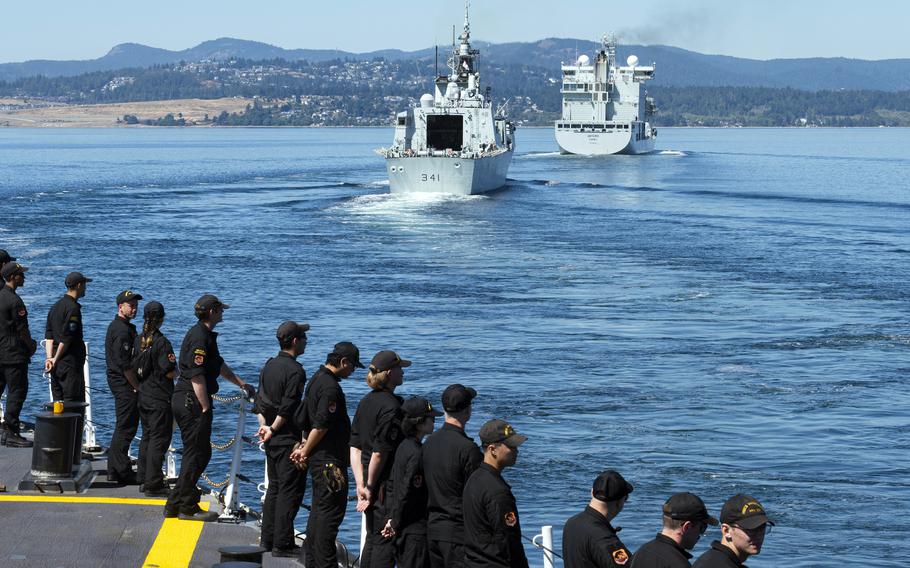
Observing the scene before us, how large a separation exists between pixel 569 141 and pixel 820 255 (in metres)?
92.8

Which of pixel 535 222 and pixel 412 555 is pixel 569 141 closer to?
pixel 535 222

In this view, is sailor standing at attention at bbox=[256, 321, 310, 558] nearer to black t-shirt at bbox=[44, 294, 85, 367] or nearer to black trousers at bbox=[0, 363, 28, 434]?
black t-shirt at bbox=[44, 294, 85, 367]

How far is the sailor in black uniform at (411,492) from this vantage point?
934cm

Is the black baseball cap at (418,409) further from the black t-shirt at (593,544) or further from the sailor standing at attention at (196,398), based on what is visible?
the sailor standing at attention at (196,398)

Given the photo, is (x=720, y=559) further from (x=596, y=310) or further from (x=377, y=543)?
(x=596, y=310)

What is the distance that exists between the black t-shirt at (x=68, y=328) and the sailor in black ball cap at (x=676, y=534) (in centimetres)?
817

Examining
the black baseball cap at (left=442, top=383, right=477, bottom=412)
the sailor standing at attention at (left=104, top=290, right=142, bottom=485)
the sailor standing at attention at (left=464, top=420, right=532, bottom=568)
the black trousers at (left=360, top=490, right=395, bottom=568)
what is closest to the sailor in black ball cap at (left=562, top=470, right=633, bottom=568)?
the sailor standing at attention at (left=464, top=420, right=532, bottom=568)

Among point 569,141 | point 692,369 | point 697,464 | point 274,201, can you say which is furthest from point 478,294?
point 569,141

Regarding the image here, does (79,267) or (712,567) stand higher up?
(712,567)

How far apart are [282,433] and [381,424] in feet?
5.57

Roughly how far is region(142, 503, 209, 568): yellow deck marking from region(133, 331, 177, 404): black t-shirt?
1.28 meters

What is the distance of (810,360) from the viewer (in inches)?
1272

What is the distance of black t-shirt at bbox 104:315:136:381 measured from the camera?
13.2 meters

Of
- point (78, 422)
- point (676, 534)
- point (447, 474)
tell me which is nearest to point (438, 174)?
point (78, 422)
